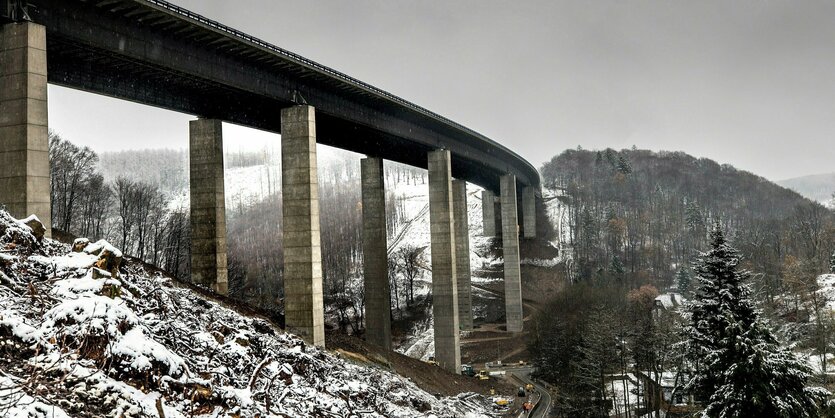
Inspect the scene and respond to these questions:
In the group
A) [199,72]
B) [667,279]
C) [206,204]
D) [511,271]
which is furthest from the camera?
[667,279]

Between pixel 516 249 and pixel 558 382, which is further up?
pixel 516 249

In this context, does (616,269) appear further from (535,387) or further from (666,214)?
(535,387)

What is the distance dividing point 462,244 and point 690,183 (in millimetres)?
118675

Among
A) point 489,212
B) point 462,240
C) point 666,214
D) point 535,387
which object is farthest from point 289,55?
point 666,214

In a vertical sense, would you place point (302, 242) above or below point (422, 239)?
below

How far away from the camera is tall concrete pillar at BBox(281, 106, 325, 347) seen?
3397 centimetres

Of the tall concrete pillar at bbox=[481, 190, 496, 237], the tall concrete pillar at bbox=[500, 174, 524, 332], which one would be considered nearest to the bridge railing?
the tall concrete pillar at bbox=[500, 174, 524, 332]


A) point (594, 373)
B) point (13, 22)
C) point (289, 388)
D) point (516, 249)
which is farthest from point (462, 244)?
point (289, 388)

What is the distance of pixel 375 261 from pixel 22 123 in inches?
1215

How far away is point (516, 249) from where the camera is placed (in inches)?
3024

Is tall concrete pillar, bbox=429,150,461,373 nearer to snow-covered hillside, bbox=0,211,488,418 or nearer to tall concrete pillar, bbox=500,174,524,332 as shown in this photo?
tall concrete pillar, bbox=500,174,524,332

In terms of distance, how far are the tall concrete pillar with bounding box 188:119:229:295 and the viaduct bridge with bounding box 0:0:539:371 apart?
2.2 inches

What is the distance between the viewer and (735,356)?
24188 mm

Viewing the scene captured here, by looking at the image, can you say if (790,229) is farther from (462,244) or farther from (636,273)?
(462,244)
